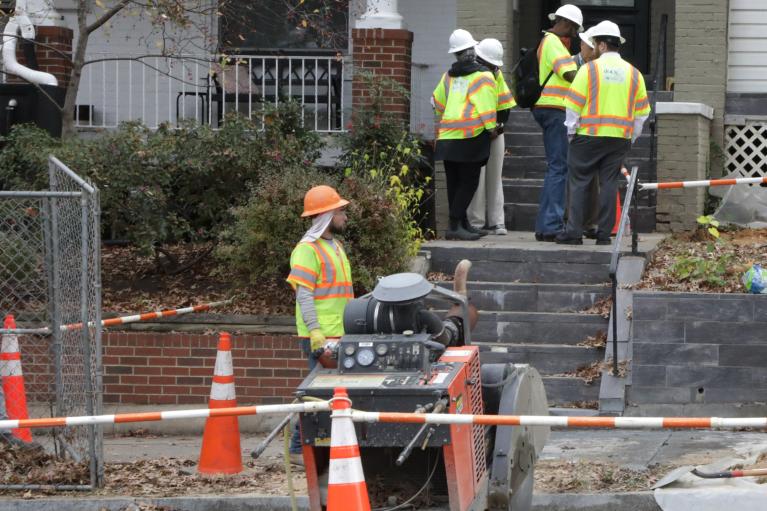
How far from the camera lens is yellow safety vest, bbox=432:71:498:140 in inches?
498

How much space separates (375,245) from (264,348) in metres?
1.18

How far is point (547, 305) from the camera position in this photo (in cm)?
1154

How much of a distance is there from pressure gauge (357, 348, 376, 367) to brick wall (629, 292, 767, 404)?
4384 millimetres

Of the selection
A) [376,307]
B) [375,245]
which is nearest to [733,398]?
[375,245]

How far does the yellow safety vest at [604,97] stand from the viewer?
11945 millimetres

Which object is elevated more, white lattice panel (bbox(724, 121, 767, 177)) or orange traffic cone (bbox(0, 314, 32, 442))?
white lattice panel (bbox(724, 121, 767, 177))

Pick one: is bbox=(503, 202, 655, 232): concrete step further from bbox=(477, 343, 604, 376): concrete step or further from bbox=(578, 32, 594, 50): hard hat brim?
bbox=(477, 343, 604, 376): concrete step

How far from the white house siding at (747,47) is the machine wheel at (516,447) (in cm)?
852

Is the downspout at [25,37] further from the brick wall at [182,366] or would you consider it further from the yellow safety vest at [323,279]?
the yellow safety vest at [323,279]

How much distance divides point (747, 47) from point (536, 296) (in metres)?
5.17

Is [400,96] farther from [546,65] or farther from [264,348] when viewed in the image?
[264,348]

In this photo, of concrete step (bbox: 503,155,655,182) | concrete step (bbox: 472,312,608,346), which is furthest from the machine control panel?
concrete step (bbox: 503,155,655,182)

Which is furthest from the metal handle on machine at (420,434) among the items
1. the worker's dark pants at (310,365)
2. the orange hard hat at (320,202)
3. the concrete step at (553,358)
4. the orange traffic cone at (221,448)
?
the concrete step at (553,358)

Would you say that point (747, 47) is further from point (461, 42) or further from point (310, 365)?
point (310, 365)
